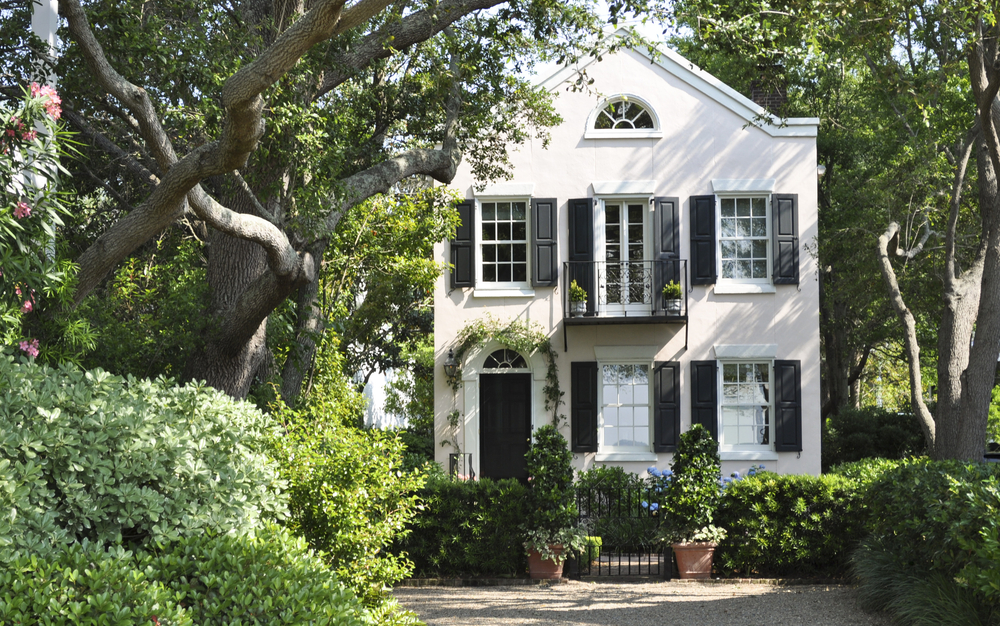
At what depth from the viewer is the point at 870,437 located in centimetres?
1875

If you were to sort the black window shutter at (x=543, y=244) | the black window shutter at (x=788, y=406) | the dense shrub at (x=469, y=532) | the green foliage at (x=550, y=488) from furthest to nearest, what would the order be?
the black window shutter at (x=543, y=244) < the black window shutter at (x=788, y=406) < the dense shrub at (x=469, y=532) < the green foliage at (x=550, y=488)

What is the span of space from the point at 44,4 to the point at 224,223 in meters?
3.02

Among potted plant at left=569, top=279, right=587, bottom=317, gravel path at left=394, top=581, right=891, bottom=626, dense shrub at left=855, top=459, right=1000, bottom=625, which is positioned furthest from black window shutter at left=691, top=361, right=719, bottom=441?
dense shrub at left=855, top=459, right=1000, bottom=625

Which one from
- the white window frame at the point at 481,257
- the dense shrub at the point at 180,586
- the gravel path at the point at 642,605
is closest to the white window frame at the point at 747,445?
the white window frame at the point at 481,257

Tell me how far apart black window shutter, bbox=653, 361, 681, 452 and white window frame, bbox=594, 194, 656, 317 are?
42.9 inches

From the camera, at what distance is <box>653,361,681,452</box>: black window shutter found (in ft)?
50.2

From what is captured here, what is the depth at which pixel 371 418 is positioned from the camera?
88.3ft

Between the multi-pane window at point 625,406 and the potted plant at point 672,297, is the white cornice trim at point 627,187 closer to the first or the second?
the potted plant at point 672,297

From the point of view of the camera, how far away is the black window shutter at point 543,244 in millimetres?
15586

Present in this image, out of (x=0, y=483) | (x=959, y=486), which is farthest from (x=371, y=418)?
(x=0, y=483)

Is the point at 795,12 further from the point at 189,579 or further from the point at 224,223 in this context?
the point at 189,579

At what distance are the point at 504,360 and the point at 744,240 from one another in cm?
494

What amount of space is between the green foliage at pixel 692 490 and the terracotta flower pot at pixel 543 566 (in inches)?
52.8

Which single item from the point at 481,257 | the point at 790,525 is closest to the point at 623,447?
the point at 481,257
